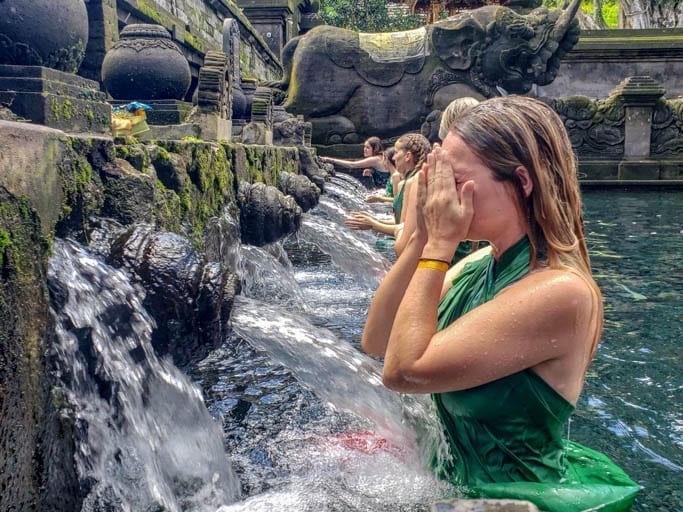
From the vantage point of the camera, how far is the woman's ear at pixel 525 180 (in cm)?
191

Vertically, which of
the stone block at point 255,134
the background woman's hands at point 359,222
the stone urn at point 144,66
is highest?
the stone urn at point 144,66

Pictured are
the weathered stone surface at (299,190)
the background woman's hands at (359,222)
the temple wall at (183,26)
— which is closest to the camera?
the background woman's hands at (359,222)

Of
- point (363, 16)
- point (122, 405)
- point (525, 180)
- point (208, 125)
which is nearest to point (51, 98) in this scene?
point (122, 405)

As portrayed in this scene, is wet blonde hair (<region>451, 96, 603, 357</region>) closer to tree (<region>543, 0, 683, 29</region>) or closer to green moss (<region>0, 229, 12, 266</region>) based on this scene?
green moss (<region>0, 229, 12, 266</region>)

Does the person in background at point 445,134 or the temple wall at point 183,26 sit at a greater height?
the temple wall at point 183,26

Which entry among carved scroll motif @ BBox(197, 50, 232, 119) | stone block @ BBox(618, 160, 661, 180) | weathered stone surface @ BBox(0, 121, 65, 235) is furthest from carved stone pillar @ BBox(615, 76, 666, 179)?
weathered stone surface @ BBox(0, 121, 65, 235)

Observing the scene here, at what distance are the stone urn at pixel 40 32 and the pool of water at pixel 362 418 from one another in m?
1.77

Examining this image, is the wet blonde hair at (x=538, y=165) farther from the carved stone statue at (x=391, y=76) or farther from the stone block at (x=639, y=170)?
the stone block at (x=639, y=170)

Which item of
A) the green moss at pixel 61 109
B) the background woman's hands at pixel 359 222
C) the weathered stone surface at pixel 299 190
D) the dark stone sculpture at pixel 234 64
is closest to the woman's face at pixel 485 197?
the green moss at pixel 61 109

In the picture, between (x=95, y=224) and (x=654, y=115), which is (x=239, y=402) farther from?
(x=654, y=115)

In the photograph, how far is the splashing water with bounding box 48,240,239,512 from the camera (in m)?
2.35

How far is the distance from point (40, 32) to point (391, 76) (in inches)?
545

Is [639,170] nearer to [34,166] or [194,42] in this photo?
[194,42]

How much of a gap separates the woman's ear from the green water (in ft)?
4.97
